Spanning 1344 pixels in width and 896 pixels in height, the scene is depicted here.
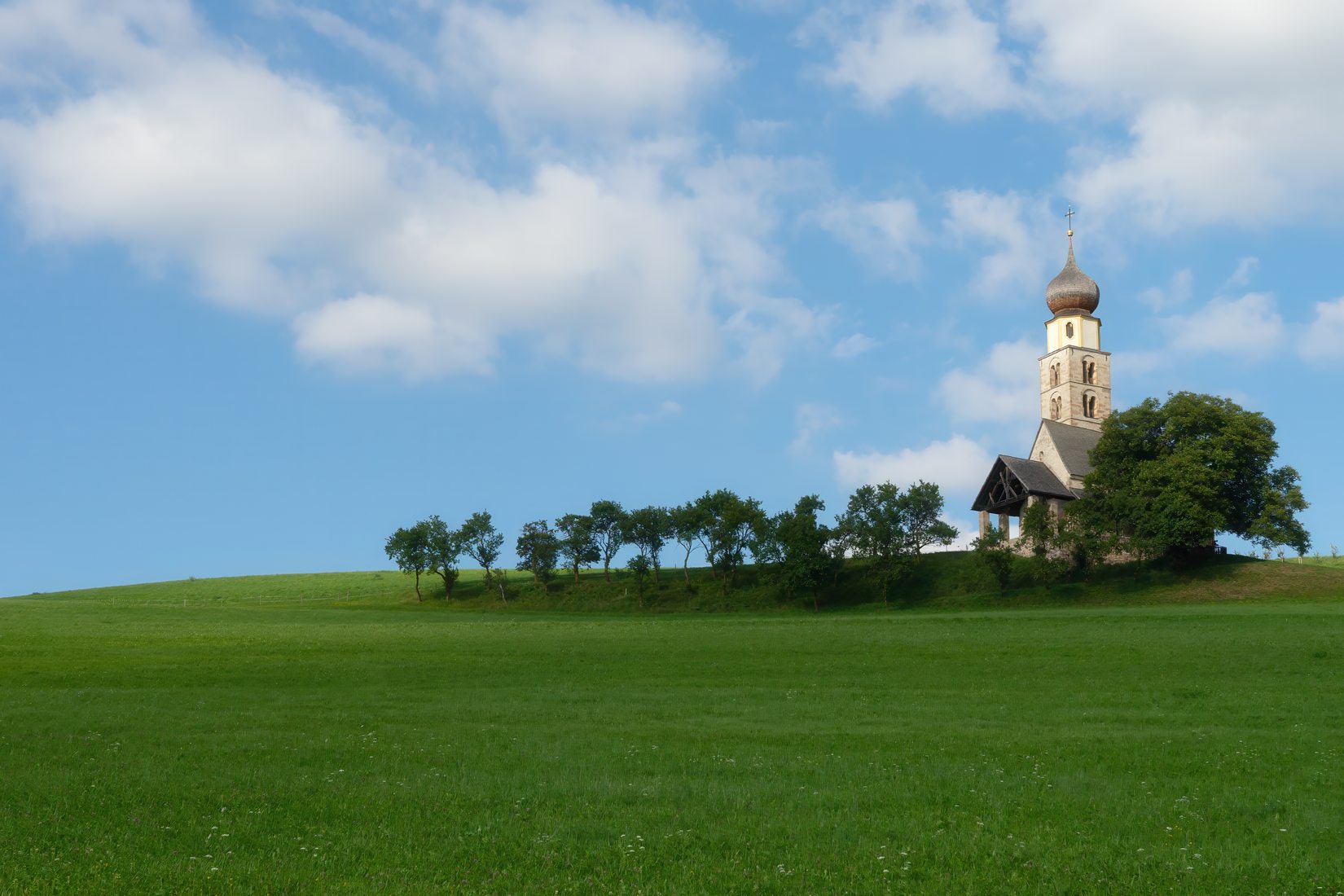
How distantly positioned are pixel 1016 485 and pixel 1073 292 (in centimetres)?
3026

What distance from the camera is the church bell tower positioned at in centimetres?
11856

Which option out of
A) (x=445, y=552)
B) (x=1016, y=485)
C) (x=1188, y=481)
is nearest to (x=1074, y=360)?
(x=1016, y=485)

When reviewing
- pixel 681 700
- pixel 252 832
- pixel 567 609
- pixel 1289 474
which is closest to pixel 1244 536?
pixel 1289 474

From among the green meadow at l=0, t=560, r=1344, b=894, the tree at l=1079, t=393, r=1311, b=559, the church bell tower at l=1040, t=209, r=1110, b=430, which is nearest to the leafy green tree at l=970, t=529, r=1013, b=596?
the tree at l=1079, t=393, r=1311, b=559

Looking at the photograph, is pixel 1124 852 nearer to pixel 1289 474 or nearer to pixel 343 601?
pixel 1289 474

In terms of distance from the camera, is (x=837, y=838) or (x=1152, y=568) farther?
(x=1152, y=568)

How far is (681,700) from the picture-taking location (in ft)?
97.7

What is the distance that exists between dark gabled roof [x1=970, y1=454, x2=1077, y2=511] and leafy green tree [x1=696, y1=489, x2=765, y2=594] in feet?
79.9

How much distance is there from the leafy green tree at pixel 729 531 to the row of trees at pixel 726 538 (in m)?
0.08

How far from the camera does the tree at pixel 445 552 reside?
4540 inches

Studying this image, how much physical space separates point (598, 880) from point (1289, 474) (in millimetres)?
90194

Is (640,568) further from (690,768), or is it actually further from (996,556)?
(690,768)

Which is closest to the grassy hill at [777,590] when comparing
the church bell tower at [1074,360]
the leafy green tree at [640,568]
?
the leafy green tree at [640,568]

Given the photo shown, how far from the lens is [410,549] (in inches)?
4577
